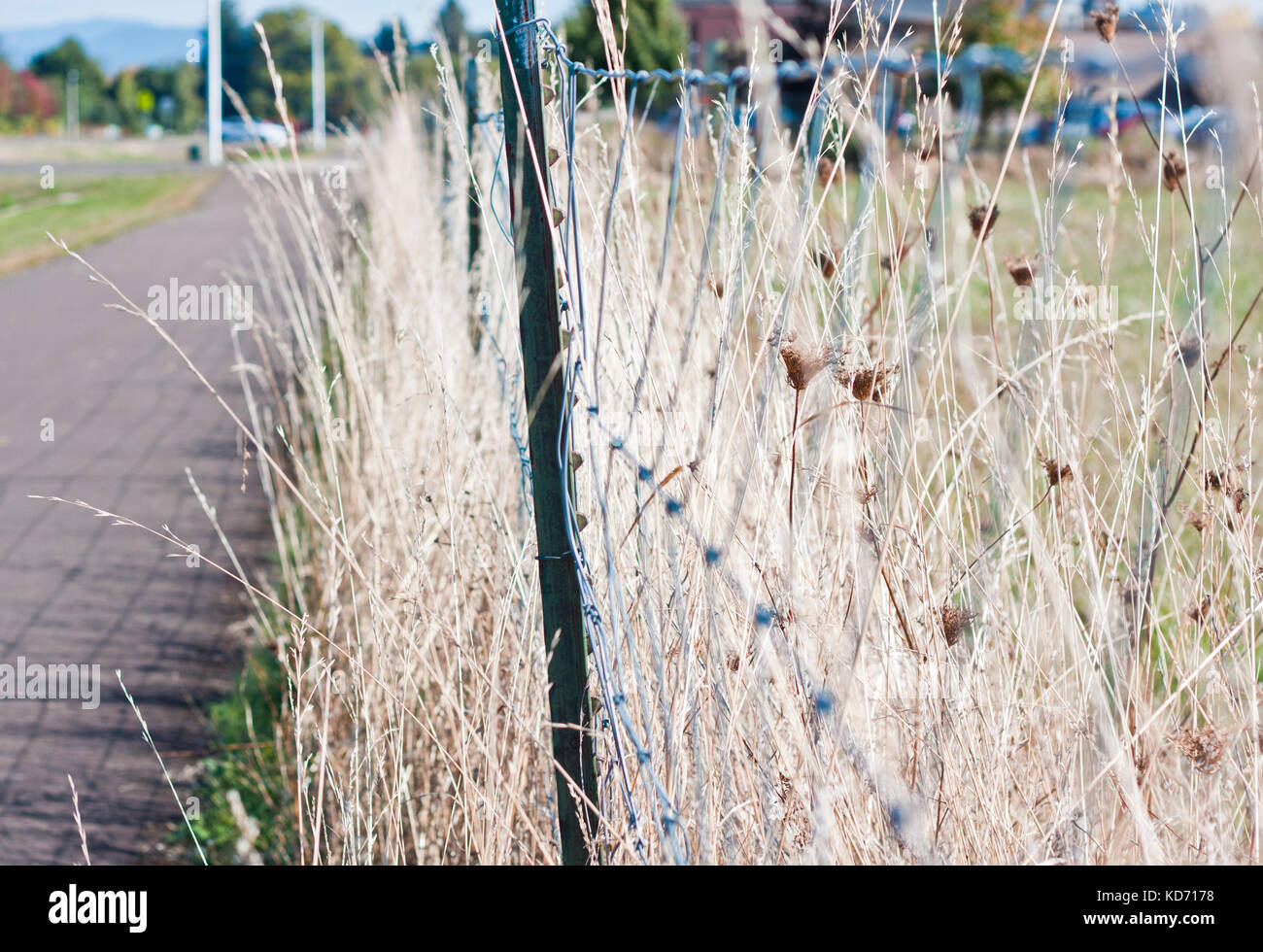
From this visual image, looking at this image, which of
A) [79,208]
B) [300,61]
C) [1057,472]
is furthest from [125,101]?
[1057,472]

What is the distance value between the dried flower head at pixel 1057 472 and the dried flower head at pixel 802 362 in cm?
48

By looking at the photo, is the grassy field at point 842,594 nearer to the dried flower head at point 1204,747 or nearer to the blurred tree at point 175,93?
the dried flower head at point 1204,747

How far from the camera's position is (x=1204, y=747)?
139 centimetres

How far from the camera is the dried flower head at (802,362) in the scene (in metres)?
1.26

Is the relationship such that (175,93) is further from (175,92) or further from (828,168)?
(828,168)

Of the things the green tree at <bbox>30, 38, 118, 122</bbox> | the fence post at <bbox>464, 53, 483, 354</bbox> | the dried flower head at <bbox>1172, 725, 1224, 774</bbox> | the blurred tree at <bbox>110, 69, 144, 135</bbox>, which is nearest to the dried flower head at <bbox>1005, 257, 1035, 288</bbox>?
the dried flower head at <bbox>1172, 725, 1224, 774</bbox>

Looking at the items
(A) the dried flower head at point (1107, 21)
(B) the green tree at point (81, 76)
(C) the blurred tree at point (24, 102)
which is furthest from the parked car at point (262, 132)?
(B) the green tree at point (81, 76)

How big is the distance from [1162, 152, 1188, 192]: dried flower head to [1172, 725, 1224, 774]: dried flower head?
0.88 metres

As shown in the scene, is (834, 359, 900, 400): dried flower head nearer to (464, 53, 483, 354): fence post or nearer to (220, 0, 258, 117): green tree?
(464, 53, 483, 354): fence post

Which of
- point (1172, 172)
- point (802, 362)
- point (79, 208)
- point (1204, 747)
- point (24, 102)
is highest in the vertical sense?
point (24, 102)

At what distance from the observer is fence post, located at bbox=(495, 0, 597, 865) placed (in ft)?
4.55

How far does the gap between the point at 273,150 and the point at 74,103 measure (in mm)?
73597

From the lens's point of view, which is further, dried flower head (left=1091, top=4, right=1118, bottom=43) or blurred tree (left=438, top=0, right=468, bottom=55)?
blurred tree (left=438, top=0, right=468, bottom=55)

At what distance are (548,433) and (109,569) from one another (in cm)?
323
